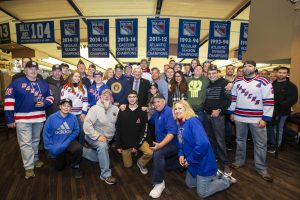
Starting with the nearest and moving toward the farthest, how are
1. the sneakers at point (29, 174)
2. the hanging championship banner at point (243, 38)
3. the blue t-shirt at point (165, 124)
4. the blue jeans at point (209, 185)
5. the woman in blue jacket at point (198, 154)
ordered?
the woman in blue jacket at point (198, 154), the blue jeans at point (209, 185), the blue t-shirt at point (165, 124), the sneakers at point (29, 174), the hanging championship banner at point (243, 38)

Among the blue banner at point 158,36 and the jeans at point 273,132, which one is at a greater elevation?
the blue banner at point 158,36

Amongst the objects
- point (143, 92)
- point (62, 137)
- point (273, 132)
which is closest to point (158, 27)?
point (143, 92)

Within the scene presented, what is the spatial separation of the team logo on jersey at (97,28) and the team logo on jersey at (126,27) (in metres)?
0.74

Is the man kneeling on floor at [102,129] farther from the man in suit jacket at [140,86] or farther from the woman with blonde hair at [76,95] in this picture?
the man in suit jacket at [140,86]

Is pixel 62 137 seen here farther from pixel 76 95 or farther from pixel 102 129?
pixel 76 95

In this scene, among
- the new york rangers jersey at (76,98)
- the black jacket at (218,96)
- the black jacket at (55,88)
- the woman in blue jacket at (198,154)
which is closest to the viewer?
the woman in blue jacket at (198,154)

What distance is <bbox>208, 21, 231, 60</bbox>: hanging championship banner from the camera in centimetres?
720

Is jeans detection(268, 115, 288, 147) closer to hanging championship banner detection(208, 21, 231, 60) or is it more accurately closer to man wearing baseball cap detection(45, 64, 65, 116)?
hanging championship banner detection(208, 21, 231, 60)

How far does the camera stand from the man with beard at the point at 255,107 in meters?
3.32

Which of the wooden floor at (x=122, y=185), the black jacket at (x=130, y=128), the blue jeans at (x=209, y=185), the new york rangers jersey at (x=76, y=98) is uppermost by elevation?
the new york rangers jersey at (x=76, y=98)

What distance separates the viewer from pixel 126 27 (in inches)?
275

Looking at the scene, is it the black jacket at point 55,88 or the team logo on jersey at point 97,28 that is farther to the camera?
the team logo on jersey at point 97,28

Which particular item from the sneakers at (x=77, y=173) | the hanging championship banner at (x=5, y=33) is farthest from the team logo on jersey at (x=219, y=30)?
the hanging championship banner at (x=5, y=33)

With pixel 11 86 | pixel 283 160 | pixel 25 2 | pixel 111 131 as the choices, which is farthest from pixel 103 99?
pixel 25 2
